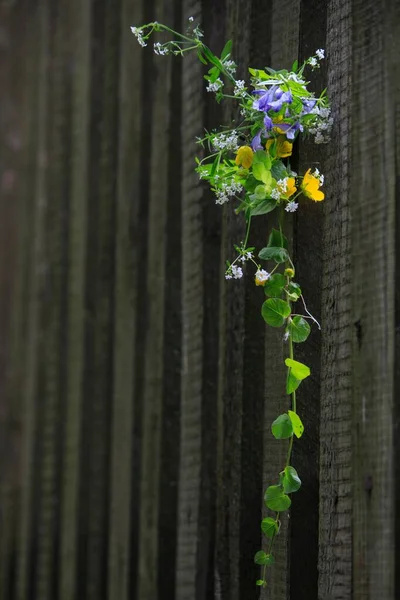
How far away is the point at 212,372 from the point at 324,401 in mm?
490

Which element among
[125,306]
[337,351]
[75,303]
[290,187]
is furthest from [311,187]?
[75,303]

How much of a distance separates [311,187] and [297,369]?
0.30 meters

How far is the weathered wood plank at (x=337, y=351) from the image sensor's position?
5.64ft

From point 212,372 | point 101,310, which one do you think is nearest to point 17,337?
point 101,310

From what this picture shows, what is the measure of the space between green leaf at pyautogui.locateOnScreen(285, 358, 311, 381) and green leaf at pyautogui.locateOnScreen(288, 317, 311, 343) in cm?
4

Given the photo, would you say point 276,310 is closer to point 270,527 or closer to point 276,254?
point 276,254

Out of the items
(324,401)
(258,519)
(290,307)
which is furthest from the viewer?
(258,519)

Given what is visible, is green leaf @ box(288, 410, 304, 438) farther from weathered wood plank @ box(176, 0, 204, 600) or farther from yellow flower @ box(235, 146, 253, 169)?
weathered wood plank @ box(176, 0, 204, 600)

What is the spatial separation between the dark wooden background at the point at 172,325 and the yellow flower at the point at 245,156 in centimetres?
13

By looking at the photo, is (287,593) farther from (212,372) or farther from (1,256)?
(1,256)

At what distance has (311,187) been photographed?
166cm

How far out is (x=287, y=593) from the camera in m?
1.81

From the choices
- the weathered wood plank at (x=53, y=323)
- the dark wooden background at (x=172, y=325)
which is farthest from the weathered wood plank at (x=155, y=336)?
the weathered wood plank at (x=53, y=323)

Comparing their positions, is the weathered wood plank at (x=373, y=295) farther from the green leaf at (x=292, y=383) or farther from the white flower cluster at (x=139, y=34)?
the white flower cluster at (x=139, y=34)
